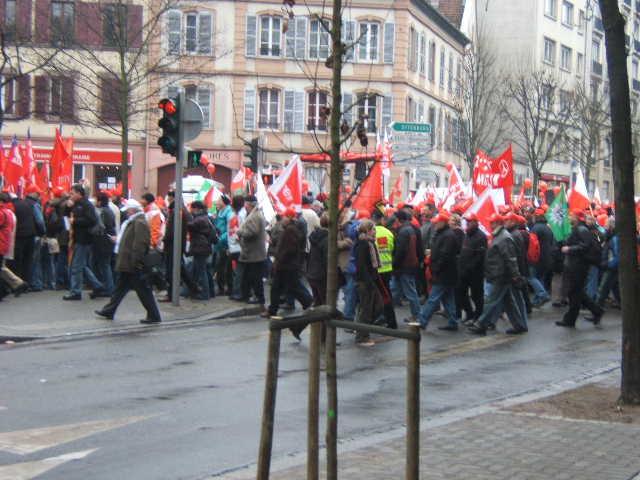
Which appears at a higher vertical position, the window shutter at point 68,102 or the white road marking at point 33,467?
the window shutter at point 68,102

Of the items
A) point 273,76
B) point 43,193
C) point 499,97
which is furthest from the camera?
point 499,97

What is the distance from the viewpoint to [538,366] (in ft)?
45.5

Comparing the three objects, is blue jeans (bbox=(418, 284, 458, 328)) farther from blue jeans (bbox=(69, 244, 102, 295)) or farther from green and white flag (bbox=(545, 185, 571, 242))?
green and white flag (bbox=(545, 185, 571, 242))

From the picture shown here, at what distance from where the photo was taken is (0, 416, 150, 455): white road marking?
826 cm

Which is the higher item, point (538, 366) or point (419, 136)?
point (419, 136)

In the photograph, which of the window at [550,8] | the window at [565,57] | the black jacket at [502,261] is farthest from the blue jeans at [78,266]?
the window at [565,57]

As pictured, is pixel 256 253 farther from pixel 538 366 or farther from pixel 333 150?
pixel 333 150

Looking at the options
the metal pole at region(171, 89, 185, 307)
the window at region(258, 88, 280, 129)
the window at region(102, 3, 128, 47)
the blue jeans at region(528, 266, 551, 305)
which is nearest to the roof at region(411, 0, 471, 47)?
the window at region(258, 88, 280, 129)

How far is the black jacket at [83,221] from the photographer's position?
1858cm

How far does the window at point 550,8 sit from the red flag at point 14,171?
5025 cm

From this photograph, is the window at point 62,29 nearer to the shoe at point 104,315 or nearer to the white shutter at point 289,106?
the white shutter at point 289,106

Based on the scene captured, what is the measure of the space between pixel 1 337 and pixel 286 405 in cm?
545

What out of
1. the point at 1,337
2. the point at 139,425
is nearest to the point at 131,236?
the point at 1,337

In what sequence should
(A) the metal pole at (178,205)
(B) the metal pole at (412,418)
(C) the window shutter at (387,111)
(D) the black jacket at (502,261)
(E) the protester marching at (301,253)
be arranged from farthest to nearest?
(C) the window shutter at (387,111), (A) the metal pole at (178,205), (D) the black jacket at (502,261), (E) the protester marching at (301,253), (B) the metal pole at (412,418)
